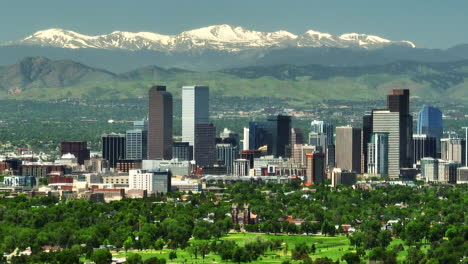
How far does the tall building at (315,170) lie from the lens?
598ft

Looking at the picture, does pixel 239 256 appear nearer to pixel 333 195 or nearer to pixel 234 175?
pixel 333 195

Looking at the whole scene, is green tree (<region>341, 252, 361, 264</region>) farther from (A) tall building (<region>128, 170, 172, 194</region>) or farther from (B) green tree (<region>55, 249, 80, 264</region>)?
(A) tall building (<region>128, 170, 172, 194</region>)

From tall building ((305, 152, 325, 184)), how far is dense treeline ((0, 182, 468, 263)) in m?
20.5

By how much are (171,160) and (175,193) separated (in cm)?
4124

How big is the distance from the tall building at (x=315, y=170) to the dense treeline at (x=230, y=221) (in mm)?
20471

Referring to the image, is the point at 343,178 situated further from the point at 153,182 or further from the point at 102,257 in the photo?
the point at 102,257

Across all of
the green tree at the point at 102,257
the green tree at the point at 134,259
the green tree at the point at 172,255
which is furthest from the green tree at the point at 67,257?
the green tree at the point at 172,255

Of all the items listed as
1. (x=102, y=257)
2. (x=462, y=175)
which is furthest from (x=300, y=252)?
(x=462, y=175)

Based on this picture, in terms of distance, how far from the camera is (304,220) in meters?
132

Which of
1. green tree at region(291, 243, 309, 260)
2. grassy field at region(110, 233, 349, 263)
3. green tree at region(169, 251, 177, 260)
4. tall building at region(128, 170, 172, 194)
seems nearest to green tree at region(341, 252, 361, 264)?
grassy field at region(110, 233, 349, 263)

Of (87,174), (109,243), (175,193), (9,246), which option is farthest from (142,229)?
(87,174)

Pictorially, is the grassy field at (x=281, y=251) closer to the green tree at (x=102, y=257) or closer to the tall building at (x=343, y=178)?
the green tree at (x=102, y=257)

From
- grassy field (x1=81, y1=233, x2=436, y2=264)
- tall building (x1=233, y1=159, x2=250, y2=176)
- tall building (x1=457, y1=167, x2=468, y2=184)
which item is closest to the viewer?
grassy field (x1=81, y1=233, x2=436, y2=264)

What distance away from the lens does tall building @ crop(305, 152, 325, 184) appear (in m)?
182
